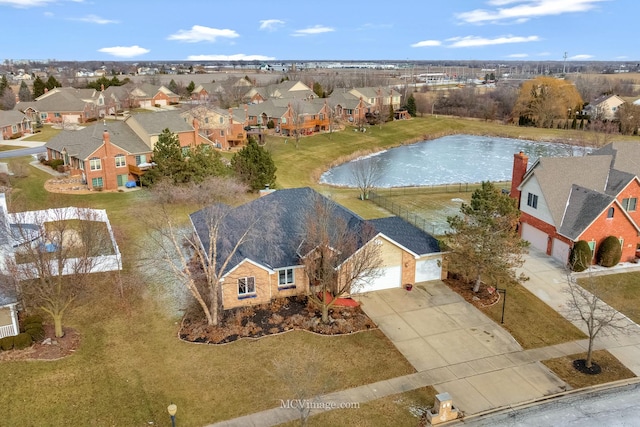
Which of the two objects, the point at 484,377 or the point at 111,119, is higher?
the point at 111,119

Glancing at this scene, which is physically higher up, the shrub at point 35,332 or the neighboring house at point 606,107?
the neighboring house at point 606,107

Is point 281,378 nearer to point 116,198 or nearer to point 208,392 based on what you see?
point 208,392

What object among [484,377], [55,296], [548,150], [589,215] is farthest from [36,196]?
[548,150]

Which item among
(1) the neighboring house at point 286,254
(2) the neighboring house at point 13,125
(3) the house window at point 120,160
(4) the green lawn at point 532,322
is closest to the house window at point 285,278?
(1) the neighboring house at point 286,254

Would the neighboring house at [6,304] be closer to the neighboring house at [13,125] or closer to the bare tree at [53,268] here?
the bare tree at [53,268]

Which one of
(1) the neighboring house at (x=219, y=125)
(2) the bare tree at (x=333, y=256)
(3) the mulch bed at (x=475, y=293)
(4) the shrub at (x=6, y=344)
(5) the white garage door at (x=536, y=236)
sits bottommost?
(3) the mulch bed at (x=475, y=293)

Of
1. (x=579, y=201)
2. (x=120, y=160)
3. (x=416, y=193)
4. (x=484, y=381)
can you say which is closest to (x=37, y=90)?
(x=120, y=160)

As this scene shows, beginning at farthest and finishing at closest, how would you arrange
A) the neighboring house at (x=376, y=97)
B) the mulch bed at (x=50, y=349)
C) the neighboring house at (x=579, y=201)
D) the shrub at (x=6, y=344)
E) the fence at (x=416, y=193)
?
the neighboring house at (x=376, y=97) → the fence at (x=416, y=193) → the neighboring house at (x=579, y=201) → the shrub at (x=6, y=344) → the mulch bed at (x=50, y=349)
